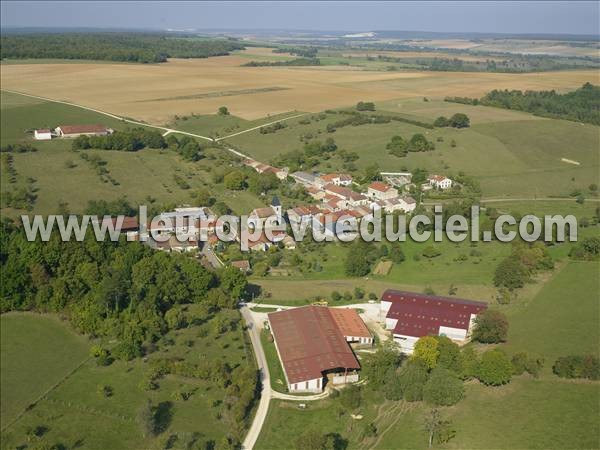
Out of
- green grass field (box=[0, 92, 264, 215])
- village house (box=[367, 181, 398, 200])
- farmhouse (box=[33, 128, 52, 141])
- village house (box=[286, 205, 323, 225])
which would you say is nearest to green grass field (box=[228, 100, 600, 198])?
village house (box=[367, 181, 398, 200])

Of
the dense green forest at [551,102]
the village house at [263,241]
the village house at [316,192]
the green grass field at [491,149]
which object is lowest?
the village house at [263,241]

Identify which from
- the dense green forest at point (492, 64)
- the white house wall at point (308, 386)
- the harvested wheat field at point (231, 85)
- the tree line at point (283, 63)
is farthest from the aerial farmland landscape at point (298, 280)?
the dense green forest at point (492, 64)

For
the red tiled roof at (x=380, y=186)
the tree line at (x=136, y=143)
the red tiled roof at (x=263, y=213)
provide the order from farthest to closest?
1. the tree line at (x=136, y=143)
2. the red tiled roof at (x=380, y=186)
3. the red tiled roof at (x=263, y=213)

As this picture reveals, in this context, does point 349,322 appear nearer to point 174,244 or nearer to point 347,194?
point 174,244

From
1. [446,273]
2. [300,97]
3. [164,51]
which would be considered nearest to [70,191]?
[446,273]

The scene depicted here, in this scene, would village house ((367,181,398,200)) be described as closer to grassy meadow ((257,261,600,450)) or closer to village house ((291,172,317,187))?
village house ((291,172,317,187))

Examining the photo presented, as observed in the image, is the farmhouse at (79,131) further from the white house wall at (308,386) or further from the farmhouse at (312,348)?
the white house wall at (308,386)

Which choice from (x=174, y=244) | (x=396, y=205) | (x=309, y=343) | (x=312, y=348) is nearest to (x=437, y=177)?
(x=396, y=205)
